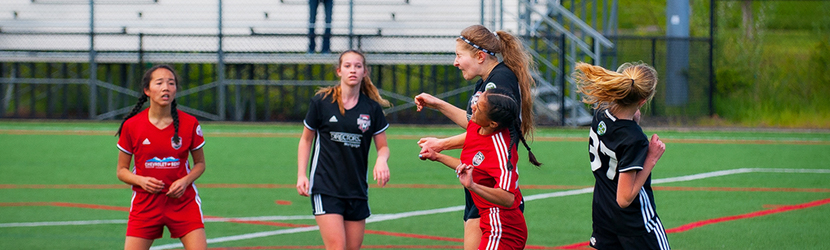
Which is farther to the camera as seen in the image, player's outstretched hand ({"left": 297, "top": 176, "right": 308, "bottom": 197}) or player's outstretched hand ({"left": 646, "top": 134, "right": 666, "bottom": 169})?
player's outstretched hand ({"left": 297, "top": 176, "right": 308, "bottom": 197})

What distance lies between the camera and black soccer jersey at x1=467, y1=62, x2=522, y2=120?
4.23 m

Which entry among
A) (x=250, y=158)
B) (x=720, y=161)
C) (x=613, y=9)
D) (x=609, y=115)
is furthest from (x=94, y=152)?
(x=613, y=9)

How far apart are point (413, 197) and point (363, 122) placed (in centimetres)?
330

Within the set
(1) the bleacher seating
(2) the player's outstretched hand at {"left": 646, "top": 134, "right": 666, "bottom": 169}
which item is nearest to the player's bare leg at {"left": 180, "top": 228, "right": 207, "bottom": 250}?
(2) the player's outstretched hand at {"left": 646, "top": 134, "right": 666, "bottom": 169}

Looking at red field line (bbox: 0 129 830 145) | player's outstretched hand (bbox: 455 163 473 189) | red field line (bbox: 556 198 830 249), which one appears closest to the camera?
player's outstretched hand (bbox: 455 163 473 189)

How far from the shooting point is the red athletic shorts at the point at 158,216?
4.73 meters

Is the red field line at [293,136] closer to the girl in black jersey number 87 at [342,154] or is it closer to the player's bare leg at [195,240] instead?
the girl in black jersey number 87 at [342,154]

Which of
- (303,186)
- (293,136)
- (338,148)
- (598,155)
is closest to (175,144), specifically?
(303,186)

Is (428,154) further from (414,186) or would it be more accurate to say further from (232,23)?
(232,23)

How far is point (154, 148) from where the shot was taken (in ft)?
15.8

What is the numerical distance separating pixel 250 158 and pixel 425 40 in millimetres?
7475

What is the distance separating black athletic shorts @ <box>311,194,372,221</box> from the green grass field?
1.15m

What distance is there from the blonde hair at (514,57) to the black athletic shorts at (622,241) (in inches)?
25.5

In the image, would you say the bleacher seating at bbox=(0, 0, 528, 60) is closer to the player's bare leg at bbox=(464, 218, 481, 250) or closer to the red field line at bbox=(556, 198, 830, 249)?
the red field line at bbox=(556, 198, 830, 249)
